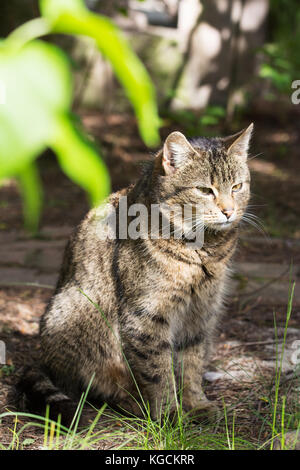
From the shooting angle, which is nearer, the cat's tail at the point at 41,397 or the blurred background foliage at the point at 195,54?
the cat's tail at the point at 41,397

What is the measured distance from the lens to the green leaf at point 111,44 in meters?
0.76

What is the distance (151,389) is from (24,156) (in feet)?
7.53

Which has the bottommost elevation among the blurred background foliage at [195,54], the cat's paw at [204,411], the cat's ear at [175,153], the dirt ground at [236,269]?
the cat's paw at [204,411]

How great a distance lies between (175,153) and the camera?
9.34 ft

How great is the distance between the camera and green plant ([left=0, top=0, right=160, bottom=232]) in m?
0.71

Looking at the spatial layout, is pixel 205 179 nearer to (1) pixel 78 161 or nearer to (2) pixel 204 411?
(2) pixel 204 411

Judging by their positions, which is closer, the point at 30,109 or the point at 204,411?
the point at 30,109

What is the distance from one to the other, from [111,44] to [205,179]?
2.17 m

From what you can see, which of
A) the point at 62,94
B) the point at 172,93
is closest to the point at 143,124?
the point at 62,94

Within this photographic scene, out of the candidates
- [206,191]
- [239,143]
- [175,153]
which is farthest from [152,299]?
[239,143]

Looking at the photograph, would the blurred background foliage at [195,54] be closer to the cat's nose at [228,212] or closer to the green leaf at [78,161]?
the cat's nose at [228,212]

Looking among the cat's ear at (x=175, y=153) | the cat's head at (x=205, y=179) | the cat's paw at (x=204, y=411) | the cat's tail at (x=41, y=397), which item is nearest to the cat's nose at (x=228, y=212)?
the cat's head at (x=205, y=179)

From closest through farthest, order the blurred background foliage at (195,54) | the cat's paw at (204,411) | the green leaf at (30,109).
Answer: the green leaf at (30,109), the cat's paw at (204,411), the blurred background foliage at (195,54)

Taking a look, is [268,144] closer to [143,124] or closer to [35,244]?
[35,244]
